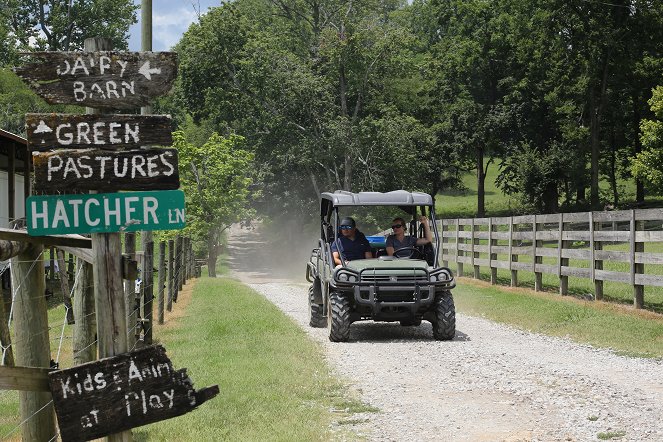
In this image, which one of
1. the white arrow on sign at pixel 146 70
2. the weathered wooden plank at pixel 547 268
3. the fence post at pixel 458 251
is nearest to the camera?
the white arrow on sign at pixel 146 70

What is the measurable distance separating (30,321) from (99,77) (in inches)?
61.6

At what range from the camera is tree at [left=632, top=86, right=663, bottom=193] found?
4338cm

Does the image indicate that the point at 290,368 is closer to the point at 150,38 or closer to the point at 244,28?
the point at 150,38

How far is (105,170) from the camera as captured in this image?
4738 millimetres

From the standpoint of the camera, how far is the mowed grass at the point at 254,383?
689cm

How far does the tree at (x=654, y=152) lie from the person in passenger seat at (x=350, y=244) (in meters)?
33.0

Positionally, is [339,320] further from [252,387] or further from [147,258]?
[252,387]

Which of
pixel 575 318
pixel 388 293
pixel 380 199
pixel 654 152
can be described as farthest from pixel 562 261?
pixel 654 152

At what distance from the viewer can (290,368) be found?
980cm

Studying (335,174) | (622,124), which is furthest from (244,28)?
(622,124)

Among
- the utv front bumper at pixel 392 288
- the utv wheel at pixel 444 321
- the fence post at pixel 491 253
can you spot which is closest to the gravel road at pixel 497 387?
the utv wheel at pixel 444 321

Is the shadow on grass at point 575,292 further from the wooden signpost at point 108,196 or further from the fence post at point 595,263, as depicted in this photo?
the wooden signpost at point 108,196

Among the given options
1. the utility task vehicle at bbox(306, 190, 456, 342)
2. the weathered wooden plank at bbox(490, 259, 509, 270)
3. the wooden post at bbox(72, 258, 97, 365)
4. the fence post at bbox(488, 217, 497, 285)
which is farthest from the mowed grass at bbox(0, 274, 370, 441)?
the fence post at bbox(488, 217, 497, 285)

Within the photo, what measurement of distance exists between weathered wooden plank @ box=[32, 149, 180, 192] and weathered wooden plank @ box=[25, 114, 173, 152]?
0.05 meters
